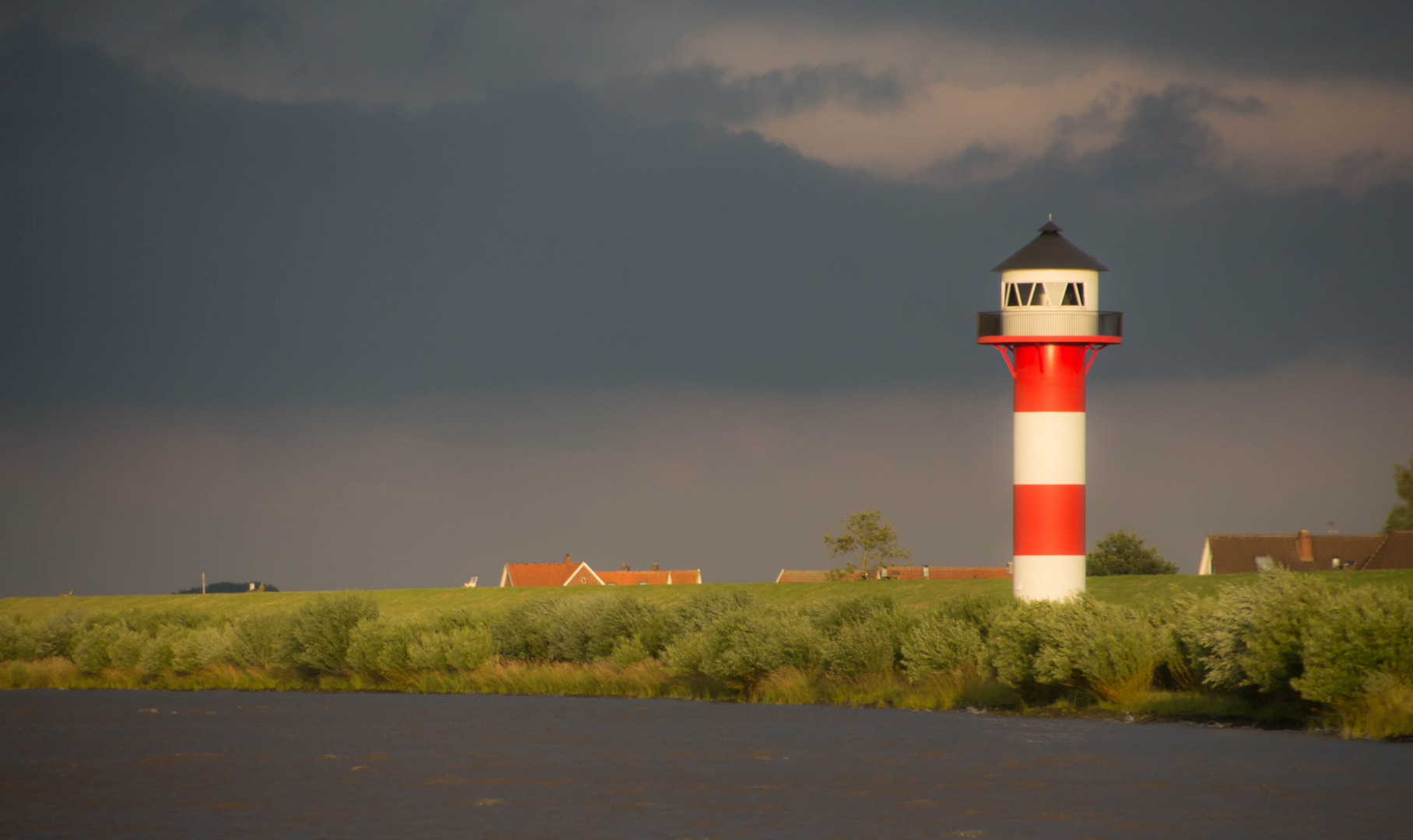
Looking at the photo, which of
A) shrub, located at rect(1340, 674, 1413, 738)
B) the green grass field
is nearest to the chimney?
the green grass field

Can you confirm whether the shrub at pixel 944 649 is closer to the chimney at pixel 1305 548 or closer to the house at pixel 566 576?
the chimney at pixel 1305 548

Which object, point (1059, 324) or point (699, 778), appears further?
point (1059, 324)

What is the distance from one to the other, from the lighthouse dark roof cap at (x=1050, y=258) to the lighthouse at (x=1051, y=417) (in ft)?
0.31

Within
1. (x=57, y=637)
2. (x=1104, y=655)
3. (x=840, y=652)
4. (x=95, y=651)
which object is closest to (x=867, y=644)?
(x=840, y=652)

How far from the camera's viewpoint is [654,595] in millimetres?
57500

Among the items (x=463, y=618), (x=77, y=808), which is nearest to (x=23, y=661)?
(x=463, y=618)

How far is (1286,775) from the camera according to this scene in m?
24.3

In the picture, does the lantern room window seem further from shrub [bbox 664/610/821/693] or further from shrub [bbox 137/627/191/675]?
shrub [bbox 137/627/191/675]

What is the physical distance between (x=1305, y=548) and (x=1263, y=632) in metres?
46.4

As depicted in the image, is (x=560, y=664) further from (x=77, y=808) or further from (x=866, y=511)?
(x=866, y=511)

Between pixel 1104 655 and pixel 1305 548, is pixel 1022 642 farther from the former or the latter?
pixel 1305 548

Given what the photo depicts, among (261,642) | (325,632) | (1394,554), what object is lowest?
(261,642)

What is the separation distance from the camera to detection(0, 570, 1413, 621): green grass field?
143 feet

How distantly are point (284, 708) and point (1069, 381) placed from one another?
74.2 feet
